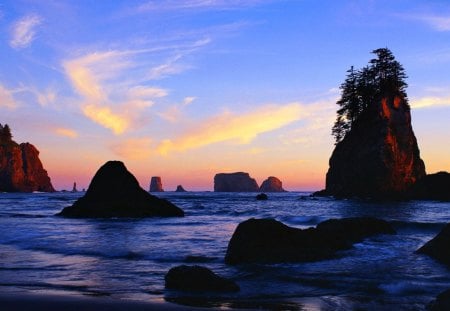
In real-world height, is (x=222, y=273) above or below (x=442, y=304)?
below

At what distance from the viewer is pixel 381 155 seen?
71.1 meters

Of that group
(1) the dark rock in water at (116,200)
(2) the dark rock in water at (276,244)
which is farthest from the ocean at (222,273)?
(1) the dark rock in water at (116,200)

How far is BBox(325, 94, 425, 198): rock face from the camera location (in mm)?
71188

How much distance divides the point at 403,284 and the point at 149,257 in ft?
25.8

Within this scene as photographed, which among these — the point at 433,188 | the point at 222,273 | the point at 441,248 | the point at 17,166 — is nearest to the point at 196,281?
the point at 222,273

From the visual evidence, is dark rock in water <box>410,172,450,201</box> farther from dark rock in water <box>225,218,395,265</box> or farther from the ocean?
dark rock in water <box>225,218,395,265</box>

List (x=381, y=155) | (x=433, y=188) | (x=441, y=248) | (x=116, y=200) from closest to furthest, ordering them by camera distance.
Answer: (x=441, y=248), (x=116, y=200), (x=433, y=188), (x=381, y=155)

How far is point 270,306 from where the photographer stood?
298 inches

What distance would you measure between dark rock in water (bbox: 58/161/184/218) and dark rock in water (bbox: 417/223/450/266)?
2343 cm

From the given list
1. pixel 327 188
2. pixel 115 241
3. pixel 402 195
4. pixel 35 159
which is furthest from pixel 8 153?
pixel 115 241

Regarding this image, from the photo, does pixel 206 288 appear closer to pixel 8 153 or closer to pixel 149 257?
pixel 149 257

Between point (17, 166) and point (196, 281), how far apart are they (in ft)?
532

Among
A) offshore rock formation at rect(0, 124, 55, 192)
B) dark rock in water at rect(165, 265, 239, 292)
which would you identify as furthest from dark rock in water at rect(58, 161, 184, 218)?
offshore rock formation at rect(0, 124, 55, 192)

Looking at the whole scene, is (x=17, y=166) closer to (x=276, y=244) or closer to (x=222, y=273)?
(x=276, y=244)
